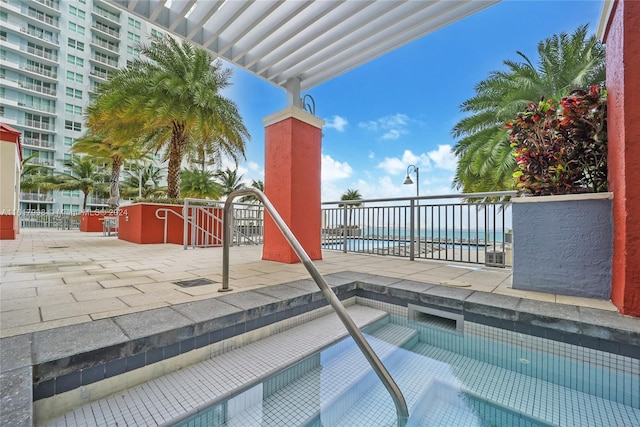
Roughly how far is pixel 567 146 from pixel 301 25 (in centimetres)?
316

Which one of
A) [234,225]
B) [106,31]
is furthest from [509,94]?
[106,31]

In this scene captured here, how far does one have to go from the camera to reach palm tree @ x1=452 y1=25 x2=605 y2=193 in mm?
8914

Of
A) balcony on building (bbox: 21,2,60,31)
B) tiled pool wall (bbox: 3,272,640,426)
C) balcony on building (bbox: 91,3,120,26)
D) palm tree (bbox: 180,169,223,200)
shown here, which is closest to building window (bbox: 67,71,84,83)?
balcony on building (bbox: 21,2,60,31)

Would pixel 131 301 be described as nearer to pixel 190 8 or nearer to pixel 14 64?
pixel 190 8

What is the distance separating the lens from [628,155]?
6.61ft

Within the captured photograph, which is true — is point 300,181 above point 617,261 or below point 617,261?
above

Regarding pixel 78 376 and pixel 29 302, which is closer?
pixel 78 376

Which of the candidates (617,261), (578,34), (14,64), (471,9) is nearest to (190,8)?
(471,9)

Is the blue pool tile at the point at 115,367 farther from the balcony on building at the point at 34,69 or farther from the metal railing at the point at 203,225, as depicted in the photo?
the balcony on building at the point at 34,69

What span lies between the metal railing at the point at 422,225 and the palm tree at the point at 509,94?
16.5 ft

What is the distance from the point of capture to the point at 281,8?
132 inches

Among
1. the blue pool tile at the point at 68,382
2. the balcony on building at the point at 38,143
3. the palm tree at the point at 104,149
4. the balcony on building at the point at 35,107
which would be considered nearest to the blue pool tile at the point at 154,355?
the blue pool tile at the point at 68,382

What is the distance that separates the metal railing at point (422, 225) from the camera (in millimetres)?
4238

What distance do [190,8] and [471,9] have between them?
10.3ft
